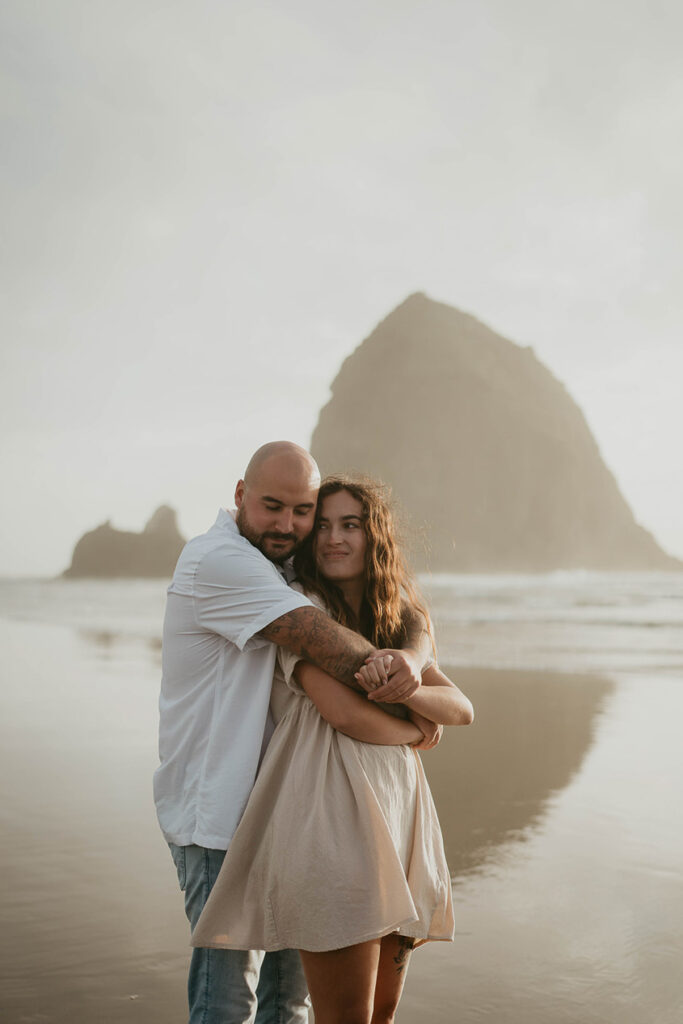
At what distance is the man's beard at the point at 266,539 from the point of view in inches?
106

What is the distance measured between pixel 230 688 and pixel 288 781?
1.03ft

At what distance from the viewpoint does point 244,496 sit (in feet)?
8.96

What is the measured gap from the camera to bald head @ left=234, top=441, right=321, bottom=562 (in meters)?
2.66

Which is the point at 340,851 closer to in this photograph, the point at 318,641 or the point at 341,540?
the point at 318,641

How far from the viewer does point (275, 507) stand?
2.67 metres

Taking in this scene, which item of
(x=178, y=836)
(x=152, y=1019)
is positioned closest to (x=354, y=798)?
(x=178, y=836)

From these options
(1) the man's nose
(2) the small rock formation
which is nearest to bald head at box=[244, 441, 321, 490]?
(1) the man's nose

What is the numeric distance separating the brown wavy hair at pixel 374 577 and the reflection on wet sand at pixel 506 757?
238 cm

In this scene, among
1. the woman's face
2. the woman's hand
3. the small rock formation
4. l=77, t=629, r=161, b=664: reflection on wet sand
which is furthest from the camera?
the small rock formation

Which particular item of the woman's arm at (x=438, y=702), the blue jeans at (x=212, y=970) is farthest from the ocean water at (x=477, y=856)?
the woman's arm at (x=438, y=702)

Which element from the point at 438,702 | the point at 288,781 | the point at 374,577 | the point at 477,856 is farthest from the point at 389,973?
the point at 477,856

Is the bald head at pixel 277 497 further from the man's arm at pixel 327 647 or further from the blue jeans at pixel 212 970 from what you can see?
the blue jeans at pixel 212 970

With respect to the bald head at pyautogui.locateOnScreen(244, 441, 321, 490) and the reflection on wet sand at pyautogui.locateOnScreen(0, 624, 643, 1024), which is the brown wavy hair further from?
the reflection on wet sand at pyautogui.locateOnScreen(0, 624, 643, 1024)

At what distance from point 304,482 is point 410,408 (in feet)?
304
